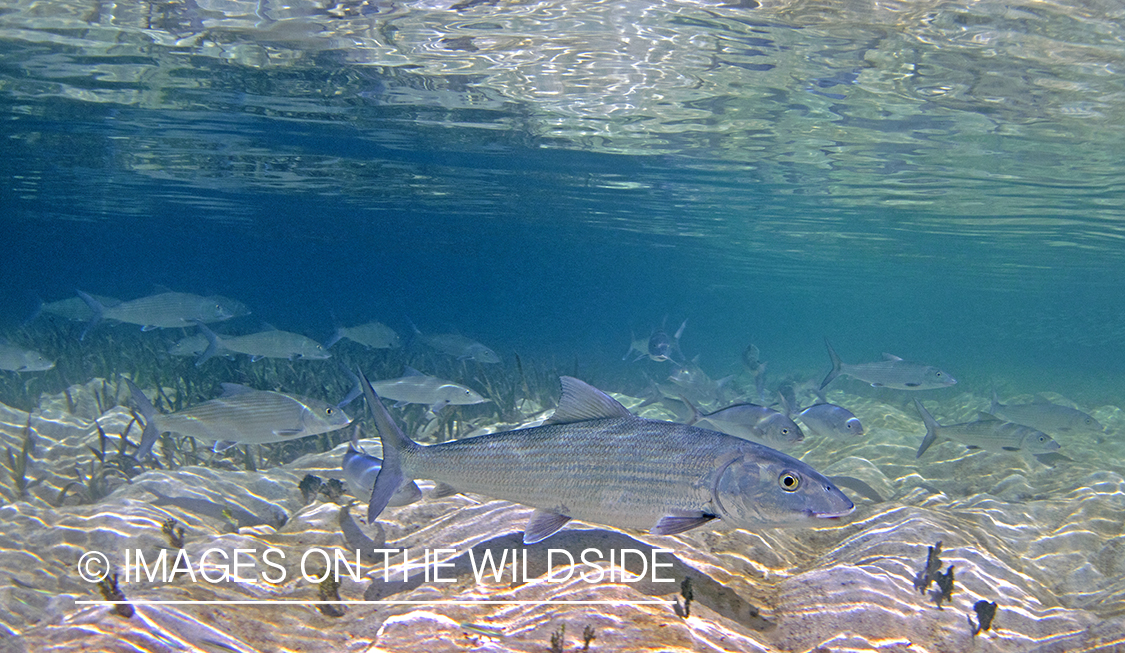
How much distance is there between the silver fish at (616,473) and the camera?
3.74 metres

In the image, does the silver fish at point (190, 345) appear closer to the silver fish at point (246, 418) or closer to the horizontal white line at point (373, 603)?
the silver fish at point (246, 418)

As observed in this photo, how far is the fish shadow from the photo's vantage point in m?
4.32

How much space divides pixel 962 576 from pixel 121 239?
92.6 meters

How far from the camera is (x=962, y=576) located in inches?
199

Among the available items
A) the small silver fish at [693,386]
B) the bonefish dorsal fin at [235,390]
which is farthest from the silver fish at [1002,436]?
the bonefish dorsal fin at [235,390]

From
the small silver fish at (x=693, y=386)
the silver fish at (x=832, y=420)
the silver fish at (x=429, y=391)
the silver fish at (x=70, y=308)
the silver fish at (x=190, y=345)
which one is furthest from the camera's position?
the silver fish at (x=70, y=308)

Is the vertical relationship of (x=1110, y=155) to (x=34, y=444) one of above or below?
above

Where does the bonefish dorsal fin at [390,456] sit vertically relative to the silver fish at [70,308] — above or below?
above

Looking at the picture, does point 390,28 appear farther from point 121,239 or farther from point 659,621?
point 121,239

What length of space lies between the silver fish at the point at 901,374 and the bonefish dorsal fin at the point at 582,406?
7879 millimetres

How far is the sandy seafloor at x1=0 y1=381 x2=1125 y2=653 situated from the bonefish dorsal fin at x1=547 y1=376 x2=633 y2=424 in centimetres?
116

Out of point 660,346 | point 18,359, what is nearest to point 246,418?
point 18,359

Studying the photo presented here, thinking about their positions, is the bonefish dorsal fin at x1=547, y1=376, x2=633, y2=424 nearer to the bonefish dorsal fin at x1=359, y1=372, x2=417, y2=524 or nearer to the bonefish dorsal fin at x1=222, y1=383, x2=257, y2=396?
the bonefish dorsal fin at x1=359, y1=372, x2=417, y2=524

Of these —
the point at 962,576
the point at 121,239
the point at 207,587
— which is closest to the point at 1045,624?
the point at 962,576
